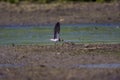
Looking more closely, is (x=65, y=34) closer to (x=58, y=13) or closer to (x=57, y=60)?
(x=57, y=60)

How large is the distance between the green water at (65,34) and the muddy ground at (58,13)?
1277 mm

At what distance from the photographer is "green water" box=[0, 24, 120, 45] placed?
18830 mm

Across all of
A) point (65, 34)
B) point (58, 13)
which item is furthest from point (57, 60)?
point (58, 13)

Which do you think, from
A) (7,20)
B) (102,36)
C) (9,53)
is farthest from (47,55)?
(7,20)

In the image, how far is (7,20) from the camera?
2552 cm

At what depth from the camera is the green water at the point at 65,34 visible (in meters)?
18.8

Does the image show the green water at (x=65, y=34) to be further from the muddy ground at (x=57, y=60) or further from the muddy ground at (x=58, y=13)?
the muddy ground at (x=57, y=60)

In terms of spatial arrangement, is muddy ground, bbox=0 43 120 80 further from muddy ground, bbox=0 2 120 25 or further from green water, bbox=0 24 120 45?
muddy ground, bbox=0 2 120 25

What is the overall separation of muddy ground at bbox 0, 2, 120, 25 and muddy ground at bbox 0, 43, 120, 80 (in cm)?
773

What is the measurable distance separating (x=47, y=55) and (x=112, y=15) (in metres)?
11.2

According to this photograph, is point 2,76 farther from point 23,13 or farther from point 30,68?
point 23,13

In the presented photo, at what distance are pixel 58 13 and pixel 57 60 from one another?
39.8 feet

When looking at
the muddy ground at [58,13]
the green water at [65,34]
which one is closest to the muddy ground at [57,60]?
the green water at [65,34]

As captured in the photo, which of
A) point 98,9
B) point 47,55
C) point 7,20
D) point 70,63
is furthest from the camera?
point 98,9
